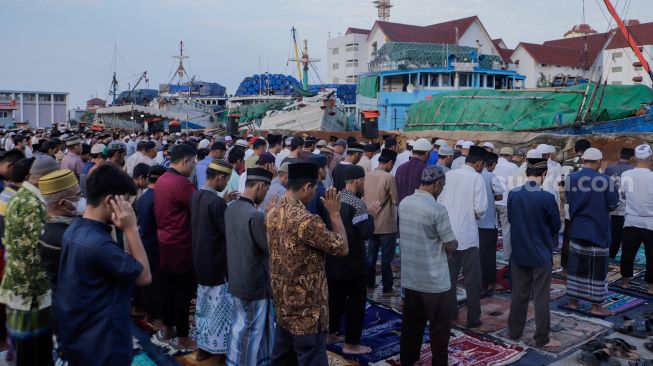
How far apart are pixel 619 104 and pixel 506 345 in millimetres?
16863

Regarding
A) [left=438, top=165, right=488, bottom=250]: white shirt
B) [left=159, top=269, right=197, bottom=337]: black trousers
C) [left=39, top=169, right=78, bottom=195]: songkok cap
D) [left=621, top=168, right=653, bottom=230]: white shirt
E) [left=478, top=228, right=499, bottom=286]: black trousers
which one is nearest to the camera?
[left=39, top=169, right=78, bottom=195]: songkok cap

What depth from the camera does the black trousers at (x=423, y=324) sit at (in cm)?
438

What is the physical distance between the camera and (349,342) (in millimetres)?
5023

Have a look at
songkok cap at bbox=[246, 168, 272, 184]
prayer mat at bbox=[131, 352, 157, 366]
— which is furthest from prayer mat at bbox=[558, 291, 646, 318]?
prayer mat at bbox=[131, 352, 157, 366]

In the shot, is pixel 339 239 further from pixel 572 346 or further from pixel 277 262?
pixel 572 346

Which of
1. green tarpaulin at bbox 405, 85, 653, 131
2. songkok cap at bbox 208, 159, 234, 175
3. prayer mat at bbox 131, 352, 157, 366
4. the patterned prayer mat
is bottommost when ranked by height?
prayer mat at bbox 131, 352, 157, 366

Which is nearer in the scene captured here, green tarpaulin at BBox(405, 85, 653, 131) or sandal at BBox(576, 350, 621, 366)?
sandal at BBox(576, 350, 621, 366)

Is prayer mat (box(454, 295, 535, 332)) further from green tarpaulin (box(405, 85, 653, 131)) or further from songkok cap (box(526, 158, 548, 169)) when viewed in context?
green tarpaulin (box(405, 85, 653, 131))

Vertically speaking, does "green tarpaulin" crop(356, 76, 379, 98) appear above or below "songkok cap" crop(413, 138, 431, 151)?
above

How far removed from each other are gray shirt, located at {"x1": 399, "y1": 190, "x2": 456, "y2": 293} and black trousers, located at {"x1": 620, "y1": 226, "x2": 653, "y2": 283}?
392 centimetres

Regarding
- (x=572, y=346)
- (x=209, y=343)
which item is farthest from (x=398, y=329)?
(x=209, y=343)

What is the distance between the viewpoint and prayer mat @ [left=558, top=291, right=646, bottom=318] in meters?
6.28

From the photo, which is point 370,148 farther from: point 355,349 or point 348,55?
point 348,55

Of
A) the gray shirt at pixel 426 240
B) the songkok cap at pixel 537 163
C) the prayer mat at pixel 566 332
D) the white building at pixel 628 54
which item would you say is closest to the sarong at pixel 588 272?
the prayer mat at pixel 566 332
